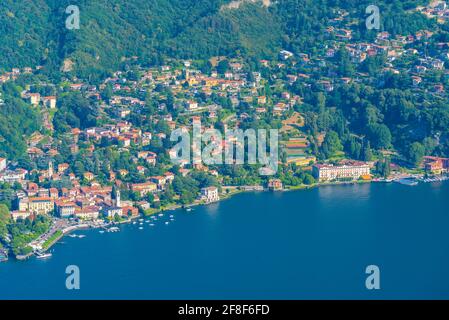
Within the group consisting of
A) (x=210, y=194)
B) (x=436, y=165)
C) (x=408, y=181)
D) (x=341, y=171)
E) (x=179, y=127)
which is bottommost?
(x=210, y=194)

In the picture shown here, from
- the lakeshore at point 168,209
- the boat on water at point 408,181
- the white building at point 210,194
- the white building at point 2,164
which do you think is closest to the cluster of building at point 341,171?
the lakeshore at point 168,209

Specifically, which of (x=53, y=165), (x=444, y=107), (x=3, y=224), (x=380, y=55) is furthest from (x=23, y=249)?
(x=380, y=55)

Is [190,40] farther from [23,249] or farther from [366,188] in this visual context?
[23,249]

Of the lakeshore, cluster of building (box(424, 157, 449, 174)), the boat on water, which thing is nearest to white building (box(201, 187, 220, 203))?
the lakeshore

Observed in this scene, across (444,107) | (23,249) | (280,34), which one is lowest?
(23,249)

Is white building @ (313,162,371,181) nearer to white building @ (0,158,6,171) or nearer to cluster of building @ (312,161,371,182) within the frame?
cluster of building @ (312,161,371,182)

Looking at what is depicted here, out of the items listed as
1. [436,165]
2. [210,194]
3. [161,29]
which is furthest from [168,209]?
[161,29]

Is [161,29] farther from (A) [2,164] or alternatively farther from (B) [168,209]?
(B) [168,209]

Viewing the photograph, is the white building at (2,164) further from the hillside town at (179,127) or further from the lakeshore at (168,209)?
the lakeshore at (168,209)
